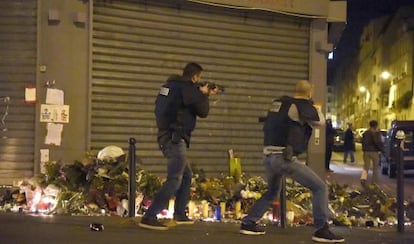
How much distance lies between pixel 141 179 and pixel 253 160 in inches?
192

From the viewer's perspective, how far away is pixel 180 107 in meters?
7.70

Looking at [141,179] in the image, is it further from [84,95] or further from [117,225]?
[84,95]

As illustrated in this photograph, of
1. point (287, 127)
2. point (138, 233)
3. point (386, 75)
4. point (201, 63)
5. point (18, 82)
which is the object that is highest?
point (386, 75)

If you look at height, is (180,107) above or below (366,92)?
below

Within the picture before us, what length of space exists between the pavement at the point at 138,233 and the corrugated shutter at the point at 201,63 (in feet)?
13.6

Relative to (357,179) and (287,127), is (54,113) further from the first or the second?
(357,179)

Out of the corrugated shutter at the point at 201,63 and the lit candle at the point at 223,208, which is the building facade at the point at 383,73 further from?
the lit candle at the point at 223,208

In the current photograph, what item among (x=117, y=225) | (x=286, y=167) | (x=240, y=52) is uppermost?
(x=240, y=52)

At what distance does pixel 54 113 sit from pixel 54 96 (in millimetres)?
286

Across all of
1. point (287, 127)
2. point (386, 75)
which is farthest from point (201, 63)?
point (386, 75)

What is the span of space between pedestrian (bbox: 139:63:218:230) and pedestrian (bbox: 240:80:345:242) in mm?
798

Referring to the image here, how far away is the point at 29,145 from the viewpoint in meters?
12.3

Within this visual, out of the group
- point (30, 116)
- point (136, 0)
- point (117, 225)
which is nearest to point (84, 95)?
point (30, 116)

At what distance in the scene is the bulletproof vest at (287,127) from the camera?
7.27 meters
